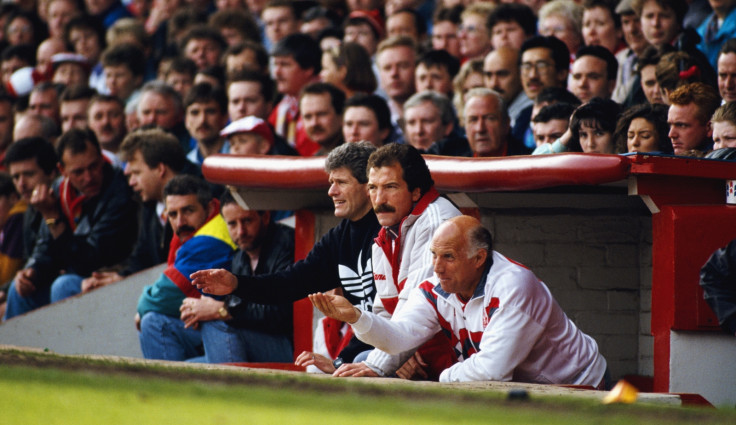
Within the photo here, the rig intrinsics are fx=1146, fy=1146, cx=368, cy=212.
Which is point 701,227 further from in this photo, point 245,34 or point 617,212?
point 245,34

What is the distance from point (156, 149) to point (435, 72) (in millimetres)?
2283

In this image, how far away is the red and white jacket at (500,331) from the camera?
5.03 meters

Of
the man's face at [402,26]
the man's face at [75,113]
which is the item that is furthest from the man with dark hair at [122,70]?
the man's face at [402,26]

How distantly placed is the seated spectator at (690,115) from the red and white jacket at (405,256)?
141cm

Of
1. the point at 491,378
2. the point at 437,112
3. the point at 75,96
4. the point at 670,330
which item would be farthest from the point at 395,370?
the point at 75,96

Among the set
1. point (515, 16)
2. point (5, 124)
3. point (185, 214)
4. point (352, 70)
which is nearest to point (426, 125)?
point (352, 70)

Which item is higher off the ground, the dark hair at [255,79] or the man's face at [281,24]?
the man's face at [281,24]

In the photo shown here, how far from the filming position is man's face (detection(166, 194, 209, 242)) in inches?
293

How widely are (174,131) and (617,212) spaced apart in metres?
4.69

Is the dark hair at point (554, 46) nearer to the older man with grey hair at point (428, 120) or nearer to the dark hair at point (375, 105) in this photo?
the older man with grey hair at point (428, 120)

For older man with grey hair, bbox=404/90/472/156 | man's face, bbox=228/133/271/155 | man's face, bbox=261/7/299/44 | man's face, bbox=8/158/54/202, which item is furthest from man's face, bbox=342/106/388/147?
man's face, bbox=261/7/299/44

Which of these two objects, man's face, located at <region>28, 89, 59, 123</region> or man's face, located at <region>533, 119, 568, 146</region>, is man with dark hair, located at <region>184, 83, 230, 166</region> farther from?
man's face, located at <region>533, 119, 568, 146</region>

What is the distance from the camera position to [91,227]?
29.3 feet

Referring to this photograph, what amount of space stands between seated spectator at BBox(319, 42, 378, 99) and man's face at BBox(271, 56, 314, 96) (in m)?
0.49
